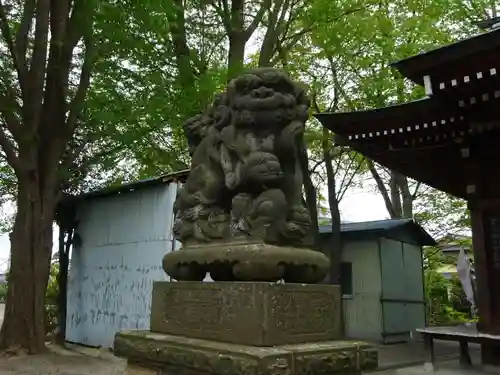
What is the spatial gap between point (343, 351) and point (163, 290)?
4.55 ft

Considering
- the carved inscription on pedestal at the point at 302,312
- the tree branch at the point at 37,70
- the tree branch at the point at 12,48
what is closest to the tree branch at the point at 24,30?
the tree branch at the point at 12,48

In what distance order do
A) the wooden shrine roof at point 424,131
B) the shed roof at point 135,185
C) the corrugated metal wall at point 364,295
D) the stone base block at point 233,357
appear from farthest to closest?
the corrugated metal wall at point 364,295 → the shed roof at point 135,185 → the wooden shrine roof at point 424,131 → the stone base block at point 233,357

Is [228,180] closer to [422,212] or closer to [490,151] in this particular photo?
[490,151]

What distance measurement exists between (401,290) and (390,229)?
6.45 ft

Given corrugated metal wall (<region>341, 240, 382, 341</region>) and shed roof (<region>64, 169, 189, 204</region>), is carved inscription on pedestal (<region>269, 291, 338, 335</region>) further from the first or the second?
corrugated metal wall (<region>341, 240, 382, 341</region>)

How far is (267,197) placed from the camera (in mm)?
3420

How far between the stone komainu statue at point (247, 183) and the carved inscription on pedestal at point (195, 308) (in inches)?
5.9

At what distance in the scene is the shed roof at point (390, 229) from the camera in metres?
14.6

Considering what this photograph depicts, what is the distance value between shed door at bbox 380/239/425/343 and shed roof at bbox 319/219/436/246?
29 centimetres

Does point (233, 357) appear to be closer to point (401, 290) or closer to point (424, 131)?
point (424, 131)

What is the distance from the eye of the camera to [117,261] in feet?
38.3

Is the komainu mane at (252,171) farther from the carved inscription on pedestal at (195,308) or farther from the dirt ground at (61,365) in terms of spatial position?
the dirt ground at (61,365)

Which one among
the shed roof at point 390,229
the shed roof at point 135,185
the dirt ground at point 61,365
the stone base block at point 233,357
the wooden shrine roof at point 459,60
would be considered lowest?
the dirt ground at point 61,365

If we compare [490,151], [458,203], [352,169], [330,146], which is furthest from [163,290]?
[458,203]
